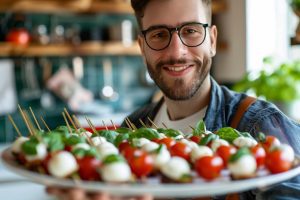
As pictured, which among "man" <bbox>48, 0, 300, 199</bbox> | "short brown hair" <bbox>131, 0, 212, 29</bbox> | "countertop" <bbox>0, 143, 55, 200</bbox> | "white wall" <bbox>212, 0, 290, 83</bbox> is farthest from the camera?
"white wall" <bbox>212, 0, 290, 83</bbox>

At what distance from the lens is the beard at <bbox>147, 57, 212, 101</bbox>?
3.79 feet

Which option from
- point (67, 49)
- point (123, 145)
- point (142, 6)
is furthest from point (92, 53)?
point (123, 145)

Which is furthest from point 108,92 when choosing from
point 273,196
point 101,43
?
point 273,196

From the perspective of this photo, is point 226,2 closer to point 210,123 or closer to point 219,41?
point 219,41

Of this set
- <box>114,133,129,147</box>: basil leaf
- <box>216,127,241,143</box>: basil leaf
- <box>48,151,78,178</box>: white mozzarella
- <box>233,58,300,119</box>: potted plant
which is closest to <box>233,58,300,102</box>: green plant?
<box>233,58,300,119</box>: potted plant

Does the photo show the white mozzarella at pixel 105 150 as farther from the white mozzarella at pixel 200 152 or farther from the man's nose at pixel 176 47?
the man's nose at pixel 176 47

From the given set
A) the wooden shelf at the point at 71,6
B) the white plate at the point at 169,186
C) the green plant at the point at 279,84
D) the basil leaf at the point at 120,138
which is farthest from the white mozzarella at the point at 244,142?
the wooden shelf at the point at 71,6

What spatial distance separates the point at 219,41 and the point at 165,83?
2.53 m

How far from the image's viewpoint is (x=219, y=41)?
3.62 meters

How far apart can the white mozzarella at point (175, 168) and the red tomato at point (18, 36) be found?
8.69 ft

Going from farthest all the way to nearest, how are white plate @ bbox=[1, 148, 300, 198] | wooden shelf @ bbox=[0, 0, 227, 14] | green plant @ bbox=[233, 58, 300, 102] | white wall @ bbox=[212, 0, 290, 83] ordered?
1. white wall @ bbox=[212, 0, 290, 83]
2. wooden shelf @ bbox=[0, 0, 227, 14]
3. green plant @ bbox=[233, 58, 300, 102]
4. white plate @ bbox=[1, 148, 300, 198]

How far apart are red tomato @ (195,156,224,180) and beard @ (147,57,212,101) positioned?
38 cm

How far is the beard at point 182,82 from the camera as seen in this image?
116 centimetres

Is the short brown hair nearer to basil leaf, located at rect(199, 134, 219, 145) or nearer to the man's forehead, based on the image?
the man's forehead
